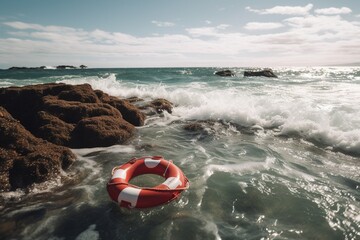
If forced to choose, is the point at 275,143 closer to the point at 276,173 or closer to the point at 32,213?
the point at 276,173

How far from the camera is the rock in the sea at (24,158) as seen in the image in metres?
5.16

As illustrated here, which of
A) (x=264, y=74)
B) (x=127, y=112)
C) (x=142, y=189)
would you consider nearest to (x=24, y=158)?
(x=142, y=189)

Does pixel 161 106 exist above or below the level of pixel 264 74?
below

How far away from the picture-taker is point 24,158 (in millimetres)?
5418

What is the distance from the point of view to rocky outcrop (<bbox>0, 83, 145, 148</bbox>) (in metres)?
7.51

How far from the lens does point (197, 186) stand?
5.43 metres

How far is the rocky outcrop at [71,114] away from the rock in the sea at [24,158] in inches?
44.7

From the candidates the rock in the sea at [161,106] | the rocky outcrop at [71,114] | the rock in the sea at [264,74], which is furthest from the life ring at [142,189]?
the rock in the sea at [264,74]

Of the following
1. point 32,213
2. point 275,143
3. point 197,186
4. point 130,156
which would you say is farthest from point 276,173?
point 32,213

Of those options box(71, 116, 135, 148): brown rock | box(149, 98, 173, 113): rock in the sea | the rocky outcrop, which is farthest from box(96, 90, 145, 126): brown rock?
box(149, 98, 173, 113): rock in the sea

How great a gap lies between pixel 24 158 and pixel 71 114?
3.34 metres

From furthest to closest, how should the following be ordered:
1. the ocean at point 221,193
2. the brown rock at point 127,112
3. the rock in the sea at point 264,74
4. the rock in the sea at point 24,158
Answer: the rock in the sea at point 264,74, the brown rock at point 127,112, the rock in the sea at point 24,158, the ocean at point 221,193

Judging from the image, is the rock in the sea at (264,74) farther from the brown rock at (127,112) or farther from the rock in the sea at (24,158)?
the rock in the sea at (24,158)

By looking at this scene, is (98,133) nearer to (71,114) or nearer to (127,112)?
(71,114)
